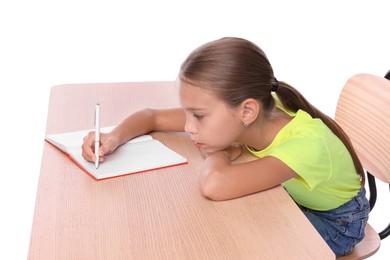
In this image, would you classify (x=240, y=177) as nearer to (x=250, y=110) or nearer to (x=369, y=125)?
(x=250, y=110)

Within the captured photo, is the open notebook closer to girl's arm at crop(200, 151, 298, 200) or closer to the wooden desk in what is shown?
the wooden desk

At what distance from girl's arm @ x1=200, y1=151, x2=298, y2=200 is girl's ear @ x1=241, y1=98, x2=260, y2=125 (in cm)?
14

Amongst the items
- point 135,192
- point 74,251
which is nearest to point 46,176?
point 135,192

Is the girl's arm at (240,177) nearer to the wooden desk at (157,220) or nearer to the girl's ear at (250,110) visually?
the wooden desk at (157,220)

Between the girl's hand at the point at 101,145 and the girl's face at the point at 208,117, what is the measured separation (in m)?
0.23

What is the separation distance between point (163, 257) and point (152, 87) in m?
1.15

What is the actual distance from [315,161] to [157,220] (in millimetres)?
480

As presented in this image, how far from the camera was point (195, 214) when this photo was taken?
161 cm

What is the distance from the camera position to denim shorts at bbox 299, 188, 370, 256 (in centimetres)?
206

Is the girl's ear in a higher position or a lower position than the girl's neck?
higher

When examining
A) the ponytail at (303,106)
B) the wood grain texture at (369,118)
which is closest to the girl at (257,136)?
the ponytail at (303,106)

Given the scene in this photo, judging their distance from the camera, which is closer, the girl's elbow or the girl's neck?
the girl's elbow

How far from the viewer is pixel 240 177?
1.71 m

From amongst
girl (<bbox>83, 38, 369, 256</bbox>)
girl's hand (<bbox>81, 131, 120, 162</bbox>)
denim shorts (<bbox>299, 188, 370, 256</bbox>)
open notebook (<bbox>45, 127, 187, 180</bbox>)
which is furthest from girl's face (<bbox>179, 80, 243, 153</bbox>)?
denim shorts (<bbox>299, 188, 370, 256</bbox>)
